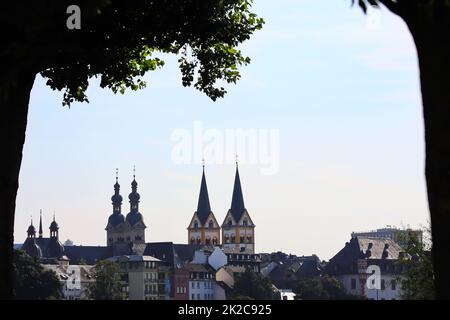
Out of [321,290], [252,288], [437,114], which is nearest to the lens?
[437,114]

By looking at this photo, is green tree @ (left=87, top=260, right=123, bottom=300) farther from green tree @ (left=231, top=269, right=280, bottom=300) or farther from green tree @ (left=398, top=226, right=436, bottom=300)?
green tree @ (left=398, top=226, right=436, bottom=300)

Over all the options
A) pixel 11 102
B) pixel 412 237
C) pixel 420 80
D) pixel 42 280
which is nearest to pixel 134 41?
pixel 11 102

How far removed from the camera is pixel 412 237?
184 feet

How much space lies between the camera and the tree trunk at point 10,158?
50.1ft

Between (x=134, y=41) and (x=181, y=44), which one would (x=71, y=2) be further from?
(x=181, y=44)

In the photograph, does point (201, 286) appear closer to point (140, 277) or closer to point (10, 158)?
point (140, 277)

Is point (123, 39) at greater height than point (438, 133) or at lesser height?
greater

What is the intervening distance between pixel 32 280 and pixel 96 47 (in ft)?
413

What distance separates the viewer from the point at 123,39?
19125 mm

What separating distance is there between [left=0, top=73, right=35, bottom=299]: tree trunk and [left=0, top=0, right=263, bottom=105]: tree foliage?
510 mm

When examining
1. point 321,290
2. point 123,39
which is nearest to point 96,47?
point 123,39

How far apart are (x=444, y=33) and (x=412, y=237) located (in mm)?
44870

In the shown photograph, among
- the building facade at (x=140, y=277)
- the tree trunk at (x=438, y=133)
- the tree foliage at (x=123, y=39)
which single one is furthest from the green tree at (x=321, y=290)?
the tree trunk at (x=438, y=133)

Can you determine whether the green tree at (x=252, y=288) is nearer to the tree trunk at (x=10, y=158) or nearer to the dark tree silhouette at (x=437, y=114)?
the tree trunk at (x=10, y=158)
